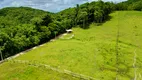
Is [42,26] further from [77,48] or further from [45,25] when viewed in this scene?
[77,48]

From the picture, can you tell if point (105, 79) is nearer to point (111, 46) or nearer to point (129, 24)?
point (111, 46)

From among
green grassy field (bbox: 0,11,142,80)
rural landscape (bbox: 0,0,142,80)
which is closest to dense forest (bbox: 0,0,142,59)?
rural landscape (bbox: 0,0,142,80)

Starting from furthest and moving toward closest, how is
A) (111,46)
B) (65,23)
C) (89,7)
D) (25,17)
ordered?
(25,17), (89,7), (65,23), (111,46)

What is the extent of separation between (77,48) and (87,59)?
10110 millimetres

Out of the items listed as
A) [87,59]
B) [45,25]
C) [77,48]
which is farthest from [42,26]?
[87,59]

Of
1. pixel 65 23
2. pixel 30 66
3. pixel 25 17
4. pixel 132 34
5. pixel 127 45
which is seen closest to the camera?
pixel 30 66

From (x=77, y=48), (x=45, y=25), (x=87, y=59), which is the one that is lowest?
(x=87, y=59)

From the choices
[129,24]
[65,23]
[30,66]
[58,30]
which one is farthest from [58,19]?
[30,66]

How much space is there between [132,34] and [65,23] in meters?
33.0

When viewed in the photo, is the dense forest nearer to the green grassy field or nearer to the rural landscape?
the rural landscape

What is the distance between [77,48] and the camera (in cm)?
8631

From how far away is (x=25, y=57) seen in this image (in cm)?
7756

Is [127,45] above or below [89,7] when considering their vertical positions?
below

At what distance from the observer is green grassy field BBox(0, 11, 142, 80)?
2557 inches
